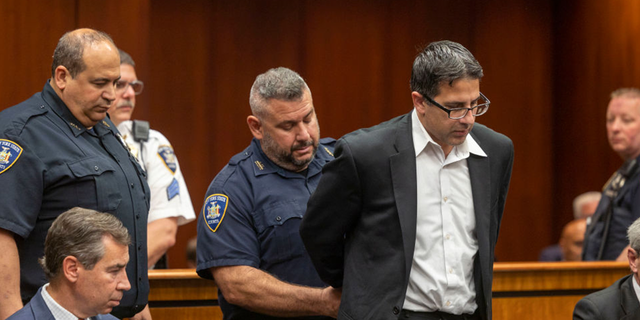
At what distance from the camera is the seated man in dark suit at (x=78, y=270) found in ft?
7.07

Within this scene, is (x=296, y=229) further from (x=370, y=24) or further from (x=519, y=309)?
(x=370, y=24)

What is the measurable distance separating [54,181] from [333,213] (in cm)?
84

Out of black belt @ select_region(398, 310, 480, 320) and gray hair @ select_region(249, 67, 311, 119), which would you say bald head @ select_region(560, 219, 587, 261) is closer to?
gray hair @ select_region(249, 67, 311, 119)

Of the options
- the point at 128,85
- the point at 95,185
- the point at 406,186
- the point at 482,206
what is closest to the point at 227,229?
the point at 95,185

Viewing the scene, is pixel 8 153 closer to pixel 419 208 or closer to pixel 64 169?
pixel 64 169

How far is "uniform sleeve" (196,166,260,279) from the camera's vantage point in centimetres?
252

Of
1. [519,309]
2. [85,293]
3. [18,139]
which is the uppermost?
[18,139]

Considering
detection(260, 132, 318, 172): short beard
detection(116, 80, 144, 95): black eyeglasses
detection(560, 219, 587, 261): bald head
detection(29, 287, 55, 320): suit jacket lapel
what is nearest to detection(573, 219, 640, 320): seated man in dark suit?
detection(260, 132, 318, 172): short beard

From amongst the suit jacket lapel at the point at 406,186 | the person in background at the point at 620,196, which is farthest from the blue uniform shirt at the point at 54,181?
the person in background at the point at 620,196

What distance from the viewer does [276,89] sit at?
8.57ft

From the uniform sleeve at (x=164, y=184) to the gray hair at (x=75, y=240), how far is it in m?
1.44

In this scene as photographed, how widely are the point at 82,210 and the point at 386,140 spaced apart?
33.1 inches

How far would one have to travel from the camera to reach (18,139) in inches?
93.0

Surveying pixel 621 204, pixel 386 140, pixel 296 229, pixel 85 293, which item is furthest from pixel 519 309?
pixel 85 293
